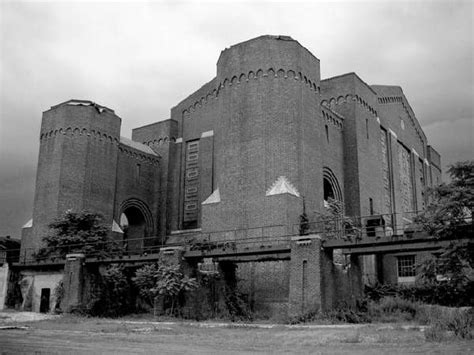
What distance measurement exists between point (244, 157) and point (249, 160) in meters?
0.39

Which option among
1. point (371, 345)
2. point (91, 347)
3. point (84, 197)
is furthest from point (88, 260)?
point (371, 345)

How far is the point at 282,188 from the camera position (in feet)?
95.4

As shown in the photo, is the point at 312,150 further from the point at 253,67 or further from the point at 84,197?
the point at 84,197

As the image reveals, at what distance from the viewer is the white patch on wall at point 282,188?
28953 mm

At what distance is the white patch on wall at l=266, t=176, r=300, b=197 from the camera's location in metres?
29.0

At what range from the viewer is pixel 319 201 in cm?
3131

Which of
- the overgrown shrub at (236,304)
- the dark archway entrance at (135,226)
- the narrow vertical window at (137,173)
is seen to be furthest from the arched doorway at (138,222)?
the overgrown shrub at (236,304)

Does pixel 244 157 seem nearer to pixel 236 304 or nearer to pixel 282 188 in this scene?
pixel 282 188

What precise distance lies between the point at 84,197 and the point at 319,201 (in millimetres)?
16042

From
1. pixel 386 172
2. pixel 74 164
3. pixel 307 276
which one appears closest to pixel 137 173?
pixel 74 164

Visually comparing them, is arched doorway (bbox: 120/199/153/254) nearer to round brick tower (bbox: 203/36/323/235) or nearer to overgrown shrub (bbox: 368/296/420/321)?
round brick tower (bbox: 203/36/323/235)

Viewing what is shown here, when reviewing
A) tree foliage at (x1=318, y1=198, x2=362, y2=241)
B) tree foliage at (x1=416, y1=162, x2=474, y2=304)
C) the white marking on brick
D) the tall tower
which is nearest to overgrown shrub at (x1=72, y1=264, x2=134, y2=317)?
the tall tower

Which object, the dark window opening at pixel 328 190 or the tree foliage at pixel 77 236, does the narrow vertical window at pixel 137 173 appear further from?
the dark window opening at pixel 328 190

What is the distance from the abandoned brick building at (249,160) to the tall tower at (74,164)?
8 centimetres
